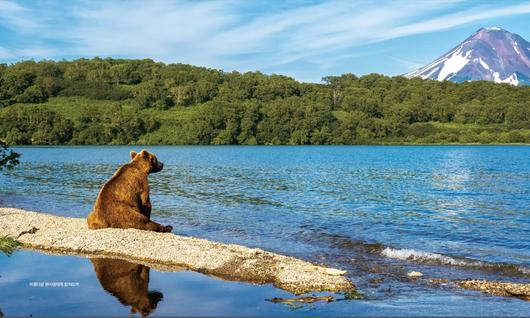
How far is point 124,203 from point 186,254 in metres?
3.55

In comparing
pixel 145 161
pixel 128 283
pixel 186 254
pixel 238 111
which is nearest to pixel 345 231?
pixel 145 161

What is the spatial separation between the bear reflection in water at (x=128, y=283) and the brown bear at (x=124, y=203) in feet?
9.29

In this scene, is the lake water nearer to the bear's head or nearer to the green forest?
the bear's head

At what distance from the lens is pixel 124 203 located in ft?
49.6

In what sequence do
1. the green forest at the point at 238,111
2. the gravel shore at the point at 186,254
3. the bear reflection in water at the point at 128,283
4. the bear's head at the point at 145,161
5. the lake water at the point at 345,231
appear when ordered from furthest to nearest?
the green forest at the point at 238,111 < the bear's head at the point at 145,161 < the gravel shore at the point at 186,254 < the lake water at the point at 345,231 < the bear reflection in water at the point at 128,283

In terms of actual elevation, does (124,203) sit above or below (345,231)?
above

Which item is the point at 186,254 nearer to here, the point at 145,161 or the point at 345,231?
the point at 145,161

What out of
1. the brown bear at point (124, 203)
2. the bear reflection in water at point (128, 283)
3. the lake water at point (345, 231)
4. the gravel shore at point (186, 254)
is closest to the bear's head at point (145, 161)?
the brown bear at point (124, 203)

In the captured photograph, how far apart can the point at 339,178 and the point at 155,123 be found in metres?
118

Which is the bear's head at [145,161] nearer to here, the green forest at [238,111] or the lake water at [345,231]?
the lake water at [345,231]

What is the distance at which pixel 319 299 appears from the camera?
30.5 feet

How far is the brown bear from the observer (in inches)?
589

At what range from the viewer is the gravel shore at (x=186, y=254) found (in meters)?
10.7

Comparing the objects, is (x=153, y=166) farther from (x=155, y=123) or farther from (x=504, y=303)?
(x=155, y=123)
